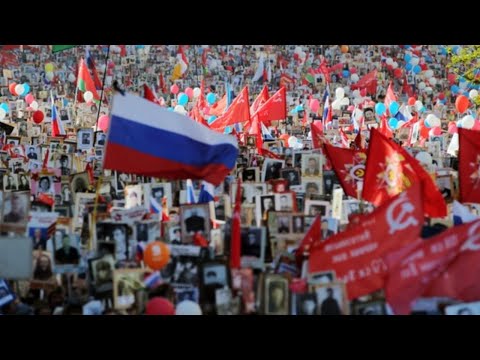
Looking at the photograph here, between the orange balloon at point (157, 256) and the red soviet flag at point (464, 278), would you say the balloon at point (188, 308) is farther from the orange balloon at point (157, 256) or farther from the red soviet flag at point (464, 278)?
the red soviet flag at point (464, 278)

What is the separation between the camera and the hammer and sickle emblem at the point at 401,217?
5.85 meters

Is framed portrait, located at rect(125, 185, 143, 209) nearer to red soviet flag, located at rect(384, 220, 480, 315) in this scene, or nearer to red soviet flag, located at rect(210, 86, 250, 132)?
red soviet flag, located at rect(384, 220, 480, 315)

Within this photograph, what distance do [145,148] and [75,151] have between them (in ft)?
21.9

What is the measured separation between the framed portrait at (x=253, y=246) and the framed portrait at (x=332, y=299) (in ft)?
3.01

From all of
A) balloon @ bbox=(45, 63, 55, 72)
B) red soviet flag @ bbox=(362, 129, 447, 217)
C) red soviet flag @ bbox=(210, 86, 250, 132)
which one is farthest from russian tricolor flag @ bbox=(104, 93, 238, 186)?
balloon @ bbox=(45, 63, 55, 72)

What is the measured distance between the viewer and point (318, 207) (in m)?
8.54

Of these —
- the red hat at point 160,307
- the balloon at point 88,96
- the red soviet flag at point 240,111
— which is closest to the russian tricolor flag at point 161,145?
the red hat at point 160,307

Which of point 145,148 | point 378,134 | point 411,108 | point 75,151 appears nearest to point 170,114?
point 145,148

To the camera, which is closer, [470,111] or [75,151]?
[75,151]

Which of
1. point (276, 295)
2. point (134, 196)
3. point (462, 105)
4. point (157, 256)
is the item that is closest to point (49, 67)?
point (462, 105)

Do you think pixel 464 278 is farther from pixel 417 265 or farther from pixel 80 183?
pixel 80 183

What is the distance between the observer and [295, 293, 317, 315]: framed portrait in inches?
223

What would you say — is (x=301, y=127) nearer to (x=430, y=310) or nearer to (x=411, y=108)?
(x=411, y=108)

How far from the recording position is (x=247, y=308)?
19.1 ft
